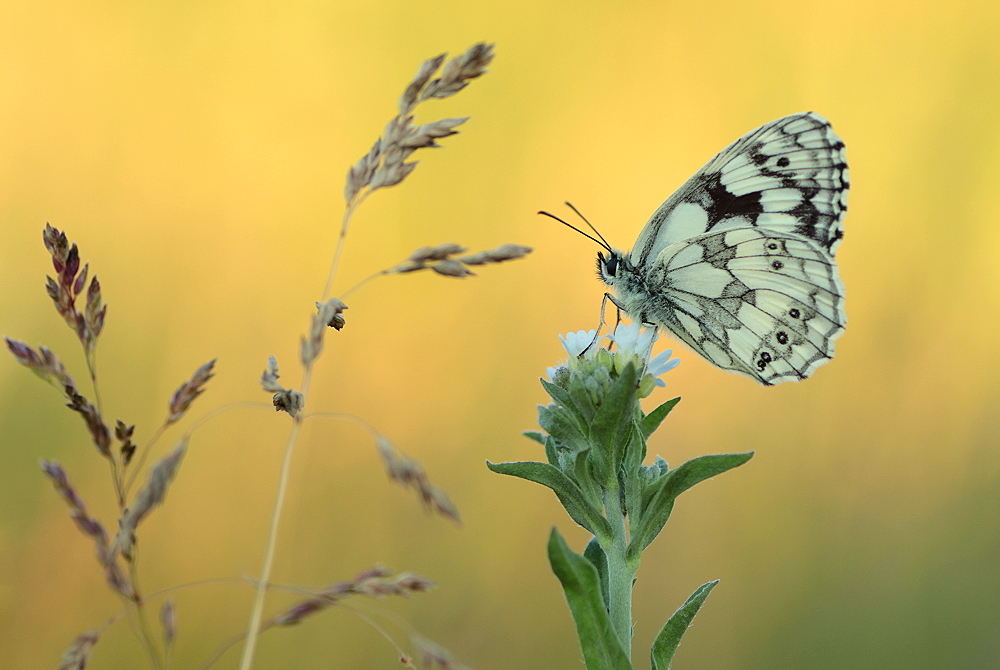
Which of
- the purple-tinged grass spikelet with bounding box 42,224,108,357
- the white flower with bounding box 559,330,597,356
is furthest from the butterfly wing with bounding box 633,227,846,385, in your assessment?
the purple-tinged grass spikelet with bounding box 42,224,108,357

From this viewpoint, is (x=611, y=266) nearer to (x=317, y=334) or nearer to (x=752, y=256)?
(x=752, y=256)

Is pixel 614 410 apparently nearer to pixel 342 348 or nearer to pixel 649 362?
pixel 649 362

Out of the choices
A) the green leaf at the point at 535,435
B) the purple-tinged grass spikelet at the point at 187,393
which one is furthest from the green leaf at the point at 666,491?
the purple-tinged grass spikelet at the point at 187,393

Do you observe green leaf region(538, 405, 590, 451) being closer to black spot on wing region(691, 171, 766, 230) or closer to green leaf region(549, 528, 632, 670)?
green leaf region(549, 528, 632, 670)

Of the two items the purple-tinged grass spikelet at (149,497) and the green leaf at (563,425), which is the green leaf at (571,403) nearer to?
the green leaf at (563,425)

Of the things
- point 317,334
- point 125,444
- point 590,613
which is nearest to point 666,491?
point 590,613

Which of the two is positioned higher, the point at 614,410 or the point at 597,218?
the point at 597,218

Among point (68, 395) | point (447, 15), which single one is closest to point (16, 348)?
point (68, 395)
